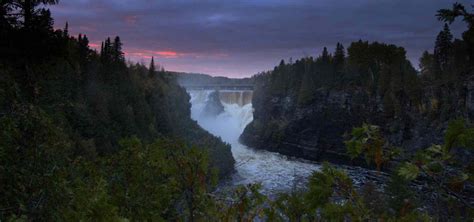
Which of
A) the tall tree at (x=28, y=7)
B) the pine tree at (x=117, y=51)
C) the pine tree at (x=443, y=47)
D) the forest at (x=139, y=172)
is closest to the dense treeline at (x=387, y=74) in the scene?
the pine tree at (x=443, y=47)

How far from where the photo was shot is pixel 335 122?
227ft

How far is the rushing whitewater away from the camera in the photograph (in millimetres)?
42938

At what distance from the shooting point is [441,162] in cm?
342

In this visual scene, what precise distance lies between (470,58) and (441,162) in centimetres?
6109

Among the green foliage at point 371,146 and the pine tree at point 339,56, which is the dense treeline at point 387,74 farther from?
the green foliage at point 371,146

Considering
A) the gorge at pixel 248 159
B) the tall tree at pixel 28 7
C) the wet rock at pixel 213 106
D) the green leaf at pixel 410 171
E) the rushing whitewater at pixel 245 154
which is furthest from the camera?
the wet rock at pixel 213 106

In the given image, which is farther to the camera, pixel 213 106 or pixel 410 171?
pixel 213 106

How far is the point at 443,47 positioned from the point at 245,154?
38184mm

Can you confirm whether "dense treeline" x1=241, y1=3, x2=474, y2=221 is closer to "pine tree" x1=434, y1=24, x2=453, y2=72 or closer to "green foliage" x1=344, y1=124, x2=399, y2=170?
"pine tree" x1=434, y1=24, x2=453, y2=72

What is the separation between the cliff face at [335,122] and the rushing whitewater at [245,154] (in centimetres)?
523

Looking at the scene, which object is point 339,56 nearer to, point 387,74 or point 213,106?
point 387,74

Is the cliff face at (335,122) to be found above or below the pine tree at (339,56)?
below

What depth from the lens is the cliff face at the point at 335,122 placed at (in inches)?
2143

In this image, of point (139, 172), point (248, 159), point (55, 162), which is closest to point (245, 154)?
point (248, 159)
